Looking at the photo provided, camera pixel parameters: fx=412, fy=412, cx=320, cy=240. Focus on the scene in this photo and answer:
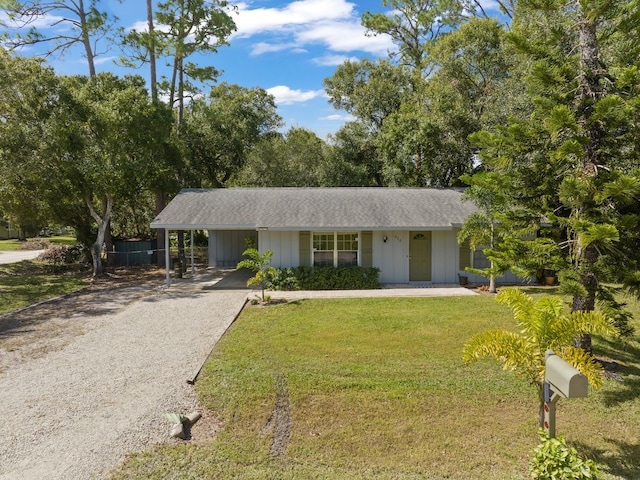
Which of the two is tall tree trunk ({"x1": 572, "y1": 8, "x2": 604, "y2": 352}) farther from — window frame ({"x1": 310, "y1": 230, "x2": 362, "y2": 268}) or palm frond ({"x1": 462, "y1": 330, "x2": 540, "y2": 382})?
window frame ({"x1": 310, "y1": 230, "x2": 362, "y2": 268})

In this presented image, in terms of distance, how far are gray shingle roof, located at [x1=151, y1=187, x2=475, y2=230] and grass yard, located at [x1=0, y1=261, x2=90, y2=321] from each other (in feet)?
14.7

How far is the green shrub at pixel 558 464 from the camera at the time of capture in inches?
156

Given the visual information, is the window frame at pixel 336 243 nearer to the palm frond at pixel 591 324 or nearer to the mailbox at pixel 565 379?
the palm frond at pixel 591 324

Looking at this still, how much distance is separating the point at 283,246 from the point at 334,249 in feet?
6.22

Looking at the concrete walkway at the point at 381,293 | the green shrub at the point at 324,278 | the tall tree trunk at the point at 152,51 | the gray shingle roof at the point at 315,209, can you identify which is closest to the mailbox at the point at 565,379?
the concrete walkway at the point at 381,293

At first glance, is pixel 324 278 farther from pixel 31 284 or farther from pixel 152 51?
pixel 152 51

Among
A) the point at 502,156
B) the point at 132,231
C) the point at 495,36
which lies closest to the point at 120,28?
the point at 132,231

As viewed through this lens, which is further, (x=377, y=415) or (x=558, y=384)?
(x=377, y=415)

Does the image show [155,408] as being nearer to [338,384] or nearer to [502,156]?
[338,384]

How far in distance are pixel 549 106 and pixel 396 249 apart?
8967 millimetres

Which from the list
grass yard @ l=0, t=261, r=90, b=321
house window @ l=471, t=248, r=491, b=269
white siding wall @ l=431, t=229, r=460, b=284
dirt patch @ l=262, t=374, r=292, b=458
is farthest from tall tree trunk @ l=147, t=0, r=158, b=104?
dirt patch @ l=262, t=374, r=292, b=458

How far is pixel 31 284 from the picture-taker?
1659 centimetres

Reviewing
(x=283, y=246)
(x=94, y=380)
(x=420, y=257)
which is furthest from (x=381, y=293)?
(x=94, y=380)

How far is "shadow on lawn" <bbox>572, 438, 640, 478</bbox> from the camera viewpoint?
470 centimetres
